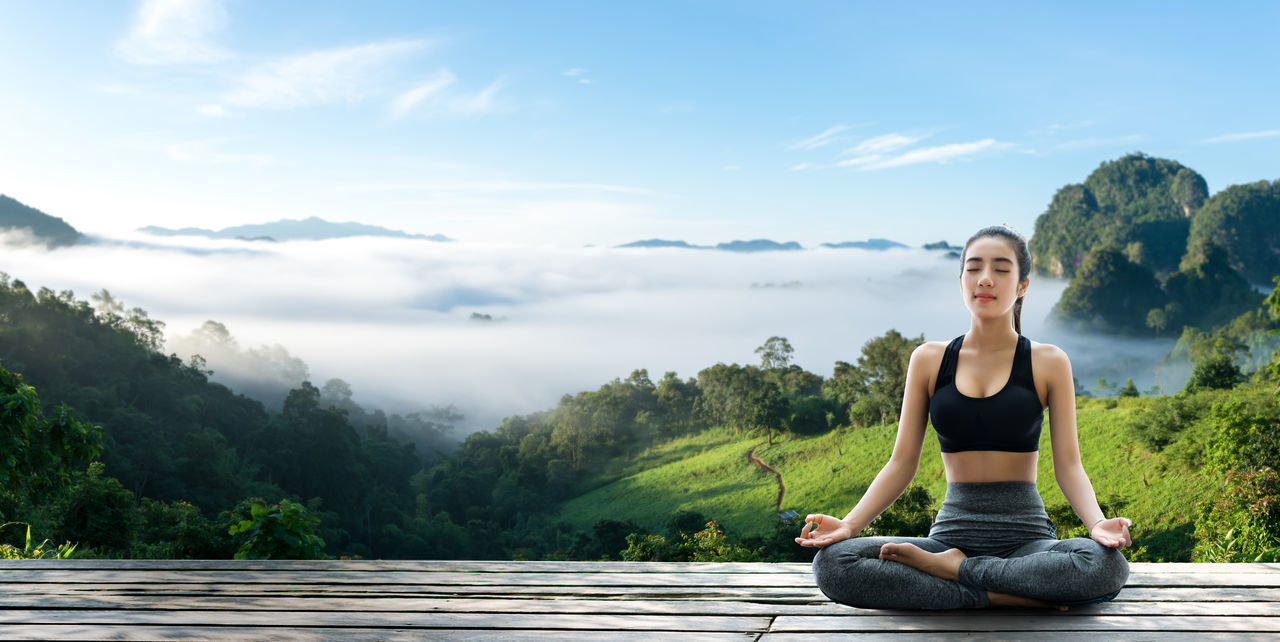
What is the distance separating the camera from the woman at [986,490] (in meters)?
2.05

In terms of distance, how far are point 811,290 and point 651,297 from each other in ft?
111

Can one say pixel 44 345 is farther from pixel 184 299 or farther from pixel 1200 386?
pixel 184 299

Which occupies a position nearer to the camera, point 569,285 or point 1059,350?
point 1059,350

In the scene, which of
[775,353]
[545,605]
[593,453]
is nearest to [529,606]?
[545,605]

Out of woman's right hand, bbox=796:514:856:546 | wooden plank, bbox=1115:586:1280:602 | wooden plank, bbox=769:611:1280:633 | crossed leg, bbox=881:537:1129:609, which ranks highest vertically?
woman's right hand, bbox=796:514:856:546

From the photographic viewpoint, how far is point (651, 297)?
425 feet

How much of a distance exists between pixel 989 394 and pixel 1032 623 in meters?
0.55

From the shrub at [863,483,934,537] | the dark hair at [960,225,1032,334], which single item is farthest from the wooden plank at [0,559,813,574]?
the shrub at [863,483,934,537]

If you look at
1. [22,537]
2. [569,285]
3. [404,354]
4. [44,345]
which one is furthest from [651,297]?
[22,537]

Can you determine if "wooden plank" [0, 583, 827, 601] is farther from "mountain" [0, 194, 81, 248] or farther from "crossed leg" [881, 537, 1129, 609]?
"mountain" [0, 194, 81, 248]

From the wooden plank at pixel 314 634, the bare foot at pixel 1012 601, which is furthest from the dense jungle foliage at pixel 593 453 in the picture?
the bare foot at pixel 1012 601

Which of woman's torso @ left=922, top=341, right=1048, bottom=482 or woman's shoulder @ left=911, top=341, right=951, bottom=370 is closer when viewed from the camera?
woman's torso @ left=922, top=341, right=1048, bottom=482

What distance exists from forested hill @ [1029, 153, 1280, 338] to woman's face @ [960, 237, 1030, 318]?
58427 millimetres

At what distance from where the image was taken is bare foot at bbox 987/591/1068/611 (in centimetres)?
206
